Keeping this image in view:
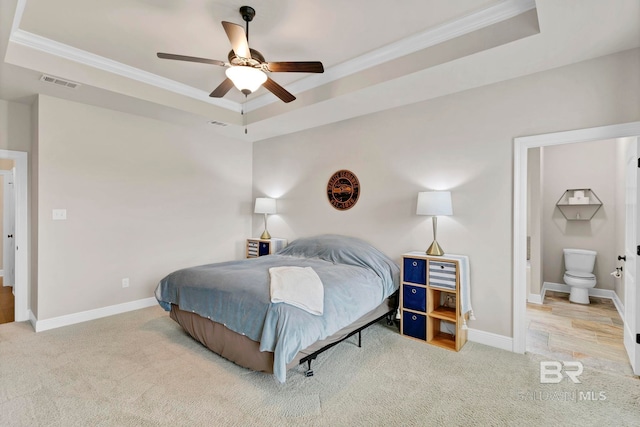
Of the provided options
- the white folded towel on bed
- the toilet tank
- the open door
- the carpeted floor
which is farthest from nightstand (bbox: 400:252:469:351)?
the toilet tank

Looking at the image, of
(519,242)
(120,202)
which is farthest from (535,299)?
(120,202)

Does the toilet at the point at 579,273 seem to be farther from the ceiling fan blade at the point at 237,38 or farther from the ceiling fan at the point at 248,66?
the ceiling fan blade at the point at 237,38

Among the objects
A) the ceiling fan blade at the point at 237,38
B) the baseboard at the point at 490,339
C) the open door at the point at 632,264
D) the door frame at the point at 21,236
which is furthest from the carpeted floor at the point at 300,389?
the ceiling fan blade at the point at 237,38

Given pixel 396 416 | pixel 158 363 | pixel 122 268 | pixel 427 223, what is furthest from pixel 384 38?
pixel 122 268

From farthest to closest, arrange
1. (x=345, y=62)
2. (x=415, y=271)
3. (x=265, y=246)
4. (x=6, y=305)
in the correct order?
(x=265, y=246) → (x=6, y=305) → (x=345, y=62) → (x=415, y=271)

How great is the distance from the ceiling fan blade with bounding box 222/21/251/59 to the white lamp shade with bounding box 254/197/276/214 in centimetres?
277

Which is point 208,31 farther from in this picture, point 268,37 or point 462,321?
point 462,321

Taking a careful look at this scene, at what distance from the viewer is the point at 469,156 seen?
126 inches

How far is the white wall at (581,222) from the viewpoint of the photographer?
15.2 feet

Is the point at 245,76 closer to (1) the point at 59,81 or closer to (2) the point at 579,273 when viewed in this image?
(1) the point at 59,81

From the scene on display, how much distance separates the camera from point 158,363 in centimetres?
262

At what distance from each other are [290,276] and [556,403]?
6.87 ft

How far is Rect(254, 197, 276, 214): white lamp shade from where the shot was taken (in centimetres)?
488

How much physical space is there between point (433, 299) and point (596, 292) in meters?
3.41
